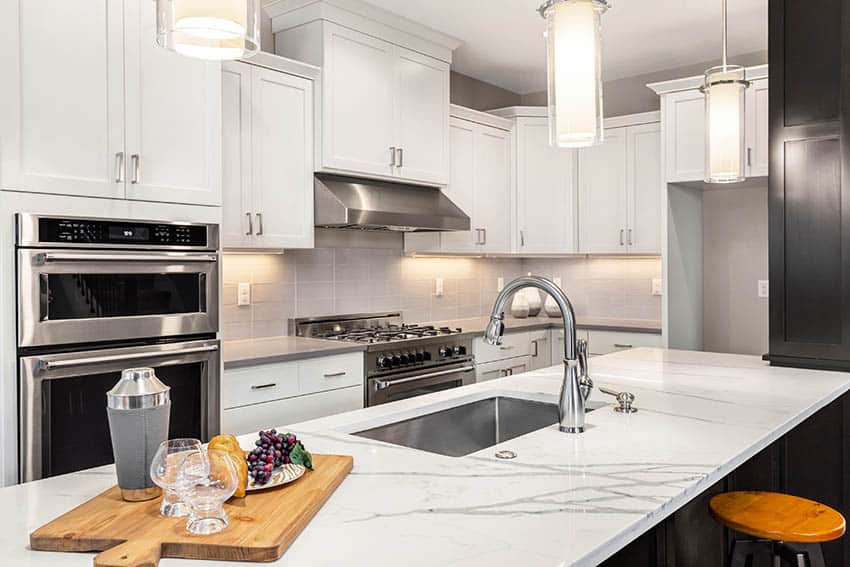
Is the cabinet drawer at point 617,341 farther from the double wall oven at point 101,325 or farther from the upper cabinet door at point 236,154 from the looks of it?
the double wall oven at point 101,325

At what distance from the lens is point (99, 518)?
117 centimetres

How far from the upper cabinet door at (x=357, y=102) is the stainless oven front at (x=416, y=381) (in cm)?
113

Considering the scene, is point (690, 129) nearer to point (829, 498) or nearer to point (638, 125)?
point (638, 125)

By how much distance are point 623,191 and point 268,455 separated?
4134 millimetres

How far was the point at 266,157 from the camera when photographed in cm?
349

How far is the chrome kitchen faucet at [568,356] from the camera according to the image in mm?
1834

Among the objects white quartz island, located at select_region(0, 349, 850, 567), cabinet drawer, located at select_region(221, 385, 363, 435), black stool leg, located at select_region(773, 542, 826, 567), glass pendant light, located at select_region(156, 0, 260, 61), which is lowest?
black stool leg, located at select_region(773, 542, 826, 567)

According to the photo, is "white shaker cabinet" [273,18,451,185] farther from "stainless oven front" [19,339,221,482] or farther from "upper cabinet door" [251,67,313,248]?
"stainless oven front" [19,339,221,482]

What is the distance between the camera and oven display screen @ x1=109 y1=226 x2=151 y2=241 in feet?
8.37

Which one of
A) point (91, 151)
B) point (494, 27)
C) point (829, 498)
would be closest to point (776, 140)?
point (829, 498)

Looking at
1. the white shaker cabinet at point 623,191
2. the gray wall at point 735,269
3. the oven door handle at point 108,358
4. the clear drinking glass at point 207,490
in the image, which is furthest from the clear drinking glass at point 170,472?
the gray wall at point 735,269

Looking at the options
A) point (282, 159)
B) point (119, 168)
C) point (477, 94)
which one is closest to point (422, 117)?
point (282, 159)

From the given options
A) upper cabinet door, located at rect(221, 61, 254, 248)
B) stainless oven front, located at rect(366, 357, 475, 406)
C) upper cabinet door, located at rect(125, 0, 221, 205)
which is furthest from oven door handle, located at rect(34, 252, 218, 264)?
stainless oven front, located at rect(366, 357, 475, 406)

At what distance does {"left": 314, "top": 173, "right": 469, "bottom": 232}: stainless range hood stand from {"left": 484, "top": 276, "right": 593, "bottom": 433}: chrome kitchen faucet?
1.88 m
